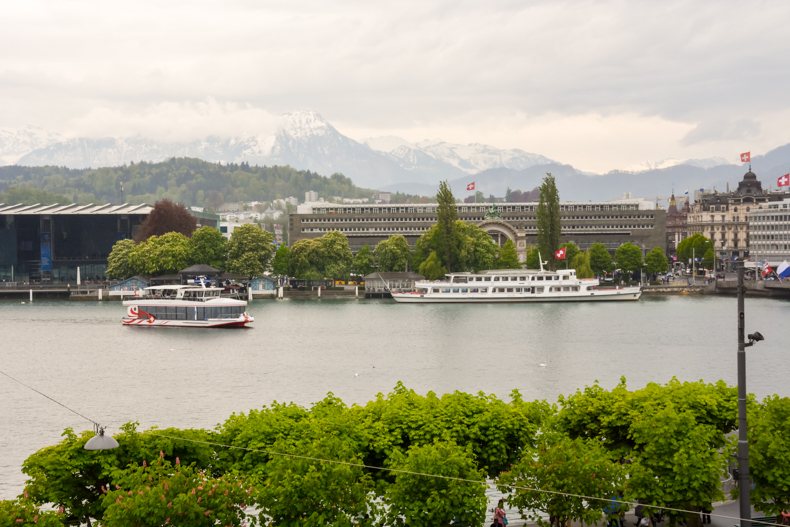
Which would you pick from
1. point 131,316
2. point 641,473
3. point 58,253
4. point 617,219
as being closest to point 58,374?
point 131,316

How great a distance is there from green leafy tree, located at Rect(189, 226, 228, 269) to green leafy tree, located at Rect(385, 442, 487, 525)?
119m

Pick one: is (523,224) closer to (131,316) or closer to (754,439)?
(131,316)

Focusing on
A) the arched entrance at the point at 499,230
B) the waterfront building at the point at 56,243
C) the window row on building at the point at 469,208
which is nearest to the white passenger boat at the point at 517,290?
the arched entrance at the point at 499,230

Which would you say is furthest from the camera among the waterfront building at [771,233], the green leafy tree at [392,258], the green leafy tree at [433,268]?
the waterfront building at [771,233]

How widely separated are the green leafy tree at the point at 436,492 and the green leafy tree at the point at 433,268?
110483mm

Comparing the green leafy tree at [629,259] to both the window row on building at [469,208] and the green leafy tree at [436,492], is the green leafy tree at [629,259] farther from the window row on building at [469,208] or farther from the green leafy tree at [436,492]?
the green leafy tree at [436,492]

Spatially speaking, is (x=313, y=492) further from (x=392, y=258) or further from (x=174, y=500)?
(x=392, y=258)

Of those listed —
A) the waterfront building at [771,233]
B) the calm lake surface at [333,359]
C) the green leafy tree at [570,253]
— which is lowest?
the calm lake surface at [333,359]

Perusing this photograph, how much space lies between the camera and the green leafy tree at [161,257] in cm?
13975

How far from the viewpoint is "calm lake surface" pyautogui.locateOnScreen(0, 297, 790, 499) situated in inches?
2040

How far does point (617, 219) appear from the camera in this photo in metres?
193

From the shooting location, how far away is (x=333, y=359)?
69500 mm

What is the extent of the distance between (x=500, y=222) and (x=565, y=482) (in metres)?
156

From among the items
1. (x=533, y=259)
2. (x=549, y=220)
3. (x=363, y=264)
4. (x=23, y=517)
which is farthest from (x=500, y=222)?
(x=23, y=517)
